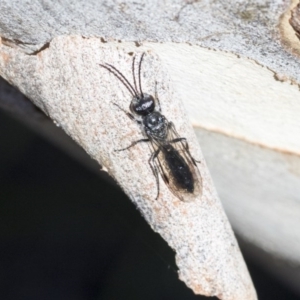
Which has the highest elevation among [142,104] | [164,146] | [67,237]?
[142,104]

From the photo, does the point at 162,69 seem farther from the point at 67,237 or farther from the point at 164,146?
the point at 67,237

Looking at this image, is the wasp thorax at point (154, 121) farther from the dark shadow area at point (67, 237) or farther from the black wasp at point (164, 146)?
the dark shadow area at point (67, 237)

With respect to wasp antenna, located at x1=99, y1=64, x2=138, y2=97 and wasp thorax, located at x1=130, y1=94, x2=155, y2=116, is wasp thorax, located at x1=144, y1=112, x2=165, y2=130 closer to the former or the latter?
wasp thorax, located at x1=130, y1=94, x2=155, y2=116

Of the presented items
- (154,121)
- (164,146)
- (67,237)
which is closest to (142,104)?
(154,121)

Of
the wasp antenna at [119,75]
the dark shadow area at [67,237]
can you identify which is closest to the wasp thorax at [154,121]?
the wasp antenna at [119,75]

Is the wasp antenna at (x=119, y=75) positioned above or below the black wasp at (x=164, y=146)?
above

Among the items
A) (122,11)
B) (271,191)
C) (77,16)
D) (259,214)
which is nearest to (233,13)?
(122,11)

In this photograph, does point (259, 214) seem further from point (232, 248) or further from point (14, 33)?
point (14, 33)
